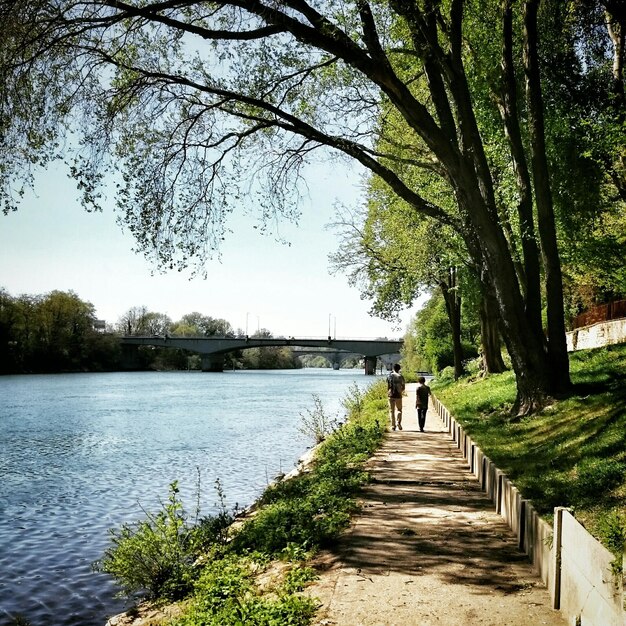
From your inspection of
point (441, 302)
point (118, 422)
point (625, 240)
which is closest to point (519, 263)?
point (625, 240)

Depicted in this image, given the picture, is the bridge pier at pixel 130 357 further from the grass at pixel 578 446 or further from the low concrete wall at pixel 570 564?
the low concrete wall at pixel 570 564

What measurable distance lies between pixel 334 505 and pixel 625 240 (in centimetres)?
1346

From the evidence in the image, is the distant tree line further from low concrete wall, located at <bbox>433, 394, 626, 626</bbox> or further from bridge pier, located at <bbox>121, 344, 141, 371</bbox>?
low concrete wall, located at <bbox>433, 394, 626, 626</bbox>

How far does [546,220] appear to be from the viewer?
1423cm

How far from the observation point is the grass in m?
7.26

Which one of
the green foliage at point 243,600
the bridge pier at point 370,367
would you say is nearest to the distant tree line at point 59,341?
the bridge pier at point 370,367

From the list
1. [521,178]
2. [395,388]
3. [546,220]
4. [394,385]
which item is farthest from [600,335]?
[546,220]

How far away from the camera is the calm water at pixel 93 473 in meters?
9.59

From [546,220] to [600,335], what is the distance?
13880 millimetres

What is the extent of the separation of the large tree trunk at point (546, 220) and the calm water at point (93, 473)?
6804 millimetres

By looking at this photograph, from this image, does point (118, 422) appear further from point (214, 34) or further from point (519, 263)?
point (214, 34)

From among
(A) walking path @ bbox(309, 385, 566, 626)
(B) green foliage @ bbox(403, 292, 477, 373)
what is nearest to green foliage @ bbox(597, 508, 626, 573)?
(A) walking path @ bbox(309, 385, 566, 626)

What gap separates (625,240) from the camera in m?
18.9

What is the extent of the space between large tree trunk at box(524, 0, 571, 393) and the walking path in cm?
429
